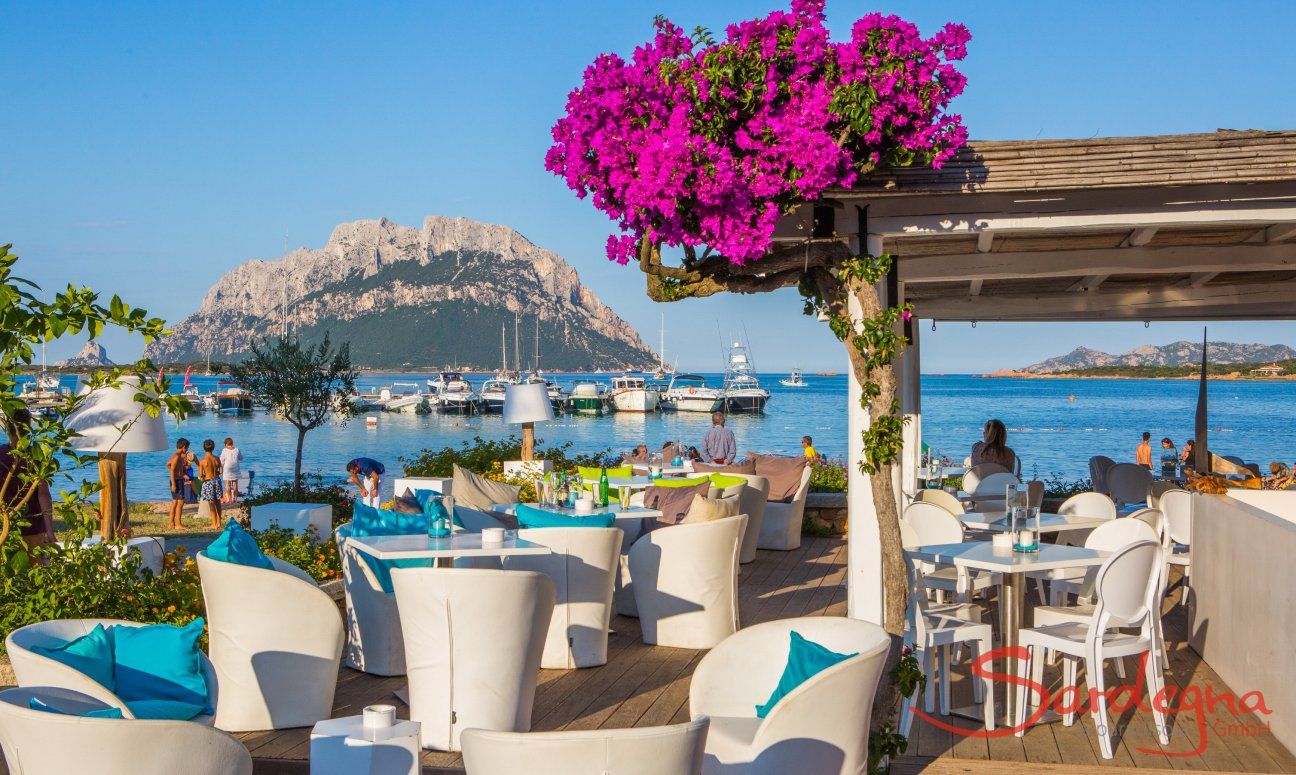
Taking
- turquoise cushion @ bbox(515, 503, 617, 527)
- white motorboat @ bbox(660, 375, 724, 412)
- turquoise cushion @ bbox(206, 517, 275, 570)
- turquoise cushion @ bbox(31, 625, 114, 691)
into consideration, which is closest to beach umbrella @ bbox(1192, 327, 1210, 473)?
turquoise cushion @ bbox(515, 503, 617, 527)

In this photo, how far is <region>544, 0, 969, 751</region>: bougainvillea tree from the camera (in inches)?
199

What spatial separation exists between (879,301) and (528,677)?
2459mm

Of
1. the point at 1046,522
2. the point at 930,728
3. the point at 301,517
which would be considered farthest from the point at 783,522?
the point at 930,728

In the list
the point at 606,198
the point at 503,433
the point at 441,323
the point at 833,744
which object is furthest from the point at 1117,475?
the point at 441,323

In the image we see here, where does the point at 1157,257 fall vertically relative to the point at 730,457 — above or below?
above

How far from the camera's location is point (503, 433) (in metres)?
73.4

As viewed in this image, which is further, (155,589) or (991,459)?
(991,459)

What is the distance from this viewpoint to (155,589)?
5887 mm

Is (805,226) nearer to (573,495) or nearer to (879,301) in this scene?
(879,301)

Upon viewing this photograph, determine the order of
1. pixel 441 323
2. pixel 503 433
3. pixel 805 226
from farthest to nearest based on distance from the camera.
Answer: pixel 441 323 < pixel 503 433 < pixel 805 226

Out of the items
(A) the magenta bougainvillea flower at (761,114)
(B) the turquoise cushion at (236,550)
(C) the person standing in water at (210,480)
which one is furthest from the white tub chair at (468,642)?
(C) the person standing in water at (210,480)

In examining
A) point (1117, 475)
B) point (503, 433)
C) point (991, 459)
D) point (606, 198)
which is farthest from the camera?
point (503, 433)

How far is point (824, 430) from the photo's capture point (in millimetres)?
72188

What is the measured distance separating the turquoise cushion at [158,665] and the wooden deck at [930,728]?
60 cm
